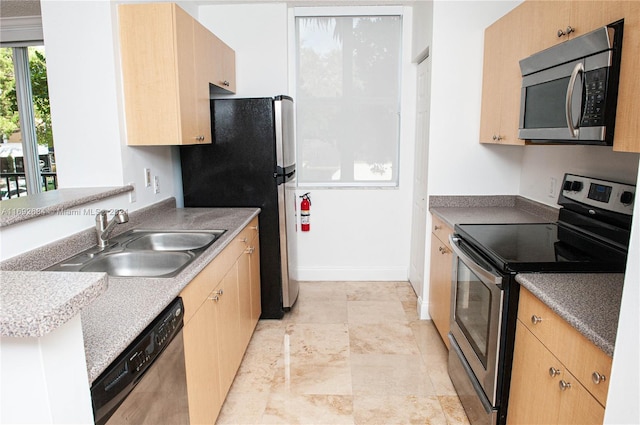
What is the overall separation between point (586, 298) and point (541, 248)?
55cm

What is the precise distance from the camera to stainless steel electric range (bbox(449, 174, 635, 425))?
5.81 ft

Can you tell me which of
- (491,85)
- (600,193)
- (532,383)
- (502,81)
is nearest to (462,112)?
(491,85)

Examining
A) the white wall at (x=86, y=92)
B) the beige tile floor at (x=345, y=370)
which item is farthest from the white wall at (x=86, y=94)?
the beige tile floor at (x=345, y=370)

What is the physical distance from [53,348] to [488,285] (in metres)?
1.65

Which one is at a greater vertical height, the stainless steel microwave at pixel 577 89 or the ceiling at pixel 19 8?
the ceiling at pixel 19 8

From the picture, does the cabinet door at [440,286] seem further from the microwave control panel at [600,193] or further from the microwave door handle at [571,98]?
the microwave door handle at [571,98]

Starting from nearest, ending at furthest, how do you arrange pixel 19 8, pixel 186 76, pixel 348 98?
pixel 186 76 < pixel 19 8 < pixel 348 98

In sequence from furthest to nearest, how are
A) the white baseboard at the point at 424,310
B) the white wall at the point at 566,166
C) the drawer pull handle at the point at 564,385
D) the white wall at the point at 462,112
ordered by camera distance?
the white baseboard at the point at 424,310 < the white wall at the point at 462,112 < the white wall at the point at 566,166 < the drawer pull handle at the point at 564,385

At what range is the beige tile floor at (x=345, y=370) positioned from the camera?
2.26 meters

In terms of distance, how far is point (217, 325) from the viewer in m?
2.09

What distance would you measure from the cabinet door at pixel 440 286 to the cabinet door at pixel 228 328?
127 centimetres

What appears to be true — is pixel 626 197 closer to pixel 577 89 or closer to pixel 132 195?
pixel 577 89

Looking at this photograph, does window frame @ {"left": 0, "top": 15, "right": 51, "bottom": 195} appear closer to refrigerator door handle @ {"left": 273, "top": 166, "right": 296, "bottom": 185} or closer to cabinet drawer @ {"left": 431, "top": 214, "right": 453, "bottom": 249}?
refrigerator door handle @ {"left": 273, "top": 166, "right": 296, "bottom": 185}

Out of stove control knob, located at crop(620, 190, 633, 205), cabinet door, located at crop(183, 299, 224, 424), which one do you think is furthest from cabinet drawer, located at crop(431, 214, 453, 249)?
cabinet door, located at crop(183, 299, 224, 424)
